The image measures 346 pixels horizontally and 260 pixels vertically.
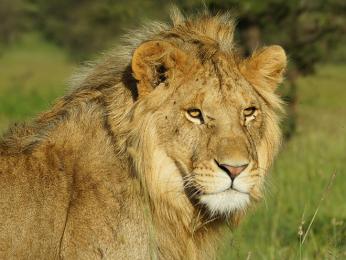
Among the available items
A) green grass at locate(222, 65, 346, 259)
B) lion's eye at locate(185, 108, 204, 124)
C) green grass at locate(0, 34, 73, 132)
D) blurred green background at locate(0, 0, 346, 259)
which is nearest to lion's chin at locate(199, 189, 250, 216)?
blurred green background at locate(0, 0, 346, 259)

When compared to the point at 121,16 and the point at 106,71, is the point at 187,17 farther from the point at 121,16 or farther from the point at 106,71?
the point at 121,16

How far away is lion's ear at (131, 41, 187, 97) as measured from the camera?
Answer: 4242 millimetres

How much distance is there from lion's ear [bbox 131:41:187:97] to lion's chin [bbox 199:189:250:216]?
636mm

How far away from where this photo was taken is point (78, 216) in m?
4.08

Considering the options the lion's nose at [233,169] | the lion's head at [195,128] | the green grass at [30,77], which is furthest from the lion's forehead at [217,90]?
the green grass at [30,77]

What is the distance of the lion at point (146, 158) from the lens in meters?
4.05

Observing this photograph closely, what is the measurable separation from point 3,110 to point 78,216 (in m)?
12.3

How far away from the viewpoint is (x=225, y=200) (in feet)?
13.3

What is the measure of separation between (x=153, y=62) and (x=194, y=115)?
1.12 feet

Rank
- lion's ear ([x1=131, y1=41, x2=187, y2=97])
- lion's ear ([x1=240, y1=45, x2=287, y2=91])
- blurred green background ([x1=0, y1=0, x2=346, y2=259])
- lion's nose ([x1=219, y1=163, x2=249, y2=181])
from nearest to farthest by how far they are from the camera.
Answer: lion's nose ([x1=219, y1=163, x2=249, y2=181]) < lion's ear ([x1=131, y1=41, x2=187, y2=97]) < lion's ear ([x1=240, y1=45, x2=287, y2=91]) < blurred green background ([x1=0, y1=0, x2=346, y2=259])

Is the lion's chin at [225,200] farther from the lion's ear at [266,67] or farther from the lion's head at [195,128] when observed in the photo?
the lion's ear at [266,67]

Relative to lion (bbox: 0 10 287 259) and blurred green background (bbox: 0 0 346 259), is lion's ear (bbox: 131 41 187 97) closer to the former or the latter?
lion (bbox: 0 10 287 259)

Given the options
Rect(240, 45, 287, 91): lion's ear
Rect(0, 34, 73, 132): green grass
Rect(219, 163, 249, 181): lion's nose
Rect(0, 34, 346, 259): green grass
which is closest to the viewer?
Rect(219, 163, 249, 181): lion's nose

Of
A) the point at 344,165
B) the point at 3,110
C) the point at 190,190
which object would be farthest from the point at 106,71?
the point at 3,110
